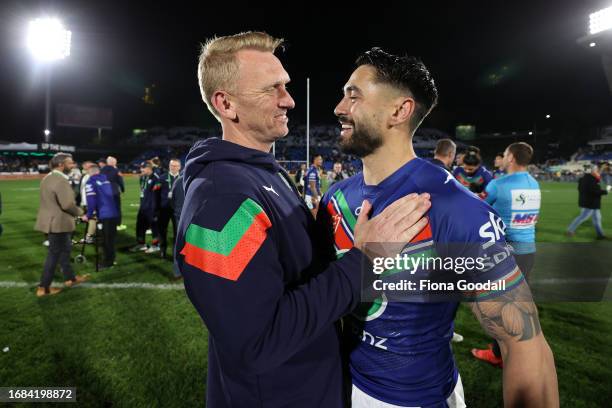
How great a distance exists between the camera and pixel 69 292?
539cm

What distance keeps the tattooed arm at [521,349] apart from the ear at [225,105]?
1305mm

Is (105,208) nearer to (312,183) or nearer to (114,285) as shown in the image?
(114,285)

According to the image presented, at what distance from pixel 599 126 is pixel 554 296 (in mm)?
61868

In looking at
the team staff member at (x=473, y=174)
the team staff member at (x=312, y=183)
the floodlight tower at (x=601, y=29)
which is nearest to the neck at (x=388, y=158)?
the team staff member at (x=473, y=174)

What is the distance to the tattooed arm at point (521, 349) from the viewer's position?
50.1 inches

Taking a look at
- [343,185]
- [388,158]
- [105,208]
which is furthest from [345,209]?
[105,208]

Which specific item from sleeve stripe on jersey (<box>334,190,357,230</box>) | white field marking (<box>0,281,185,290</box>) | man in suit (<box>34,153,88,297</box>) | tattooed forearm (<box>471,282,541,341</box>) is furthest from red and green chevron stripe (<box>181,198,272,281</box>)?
man in suit (<box>34,153,88,297</box>)

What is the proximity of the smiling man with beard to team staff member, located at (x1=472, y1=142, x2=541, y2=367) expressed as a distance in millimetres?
3078

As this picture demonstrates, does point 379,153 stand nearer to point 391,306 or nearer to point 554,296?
point 391,306

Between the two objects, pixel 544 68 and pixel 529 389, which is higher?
pixel 544 68

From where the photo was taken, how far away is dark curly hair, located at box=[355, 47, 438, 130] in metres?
1.88

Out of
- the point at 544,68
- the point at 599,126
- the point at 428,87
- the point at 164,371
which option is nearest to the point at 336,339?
the point at 428,87

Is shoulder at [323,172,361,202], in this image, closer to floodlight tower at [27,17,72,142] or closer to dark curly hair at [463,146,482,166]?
dark curly hair at [463,146,482,166]

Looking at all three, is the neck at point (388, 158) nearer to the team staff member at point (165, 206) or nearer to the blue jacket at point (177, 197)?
the blue jacket at point (177, 197)
